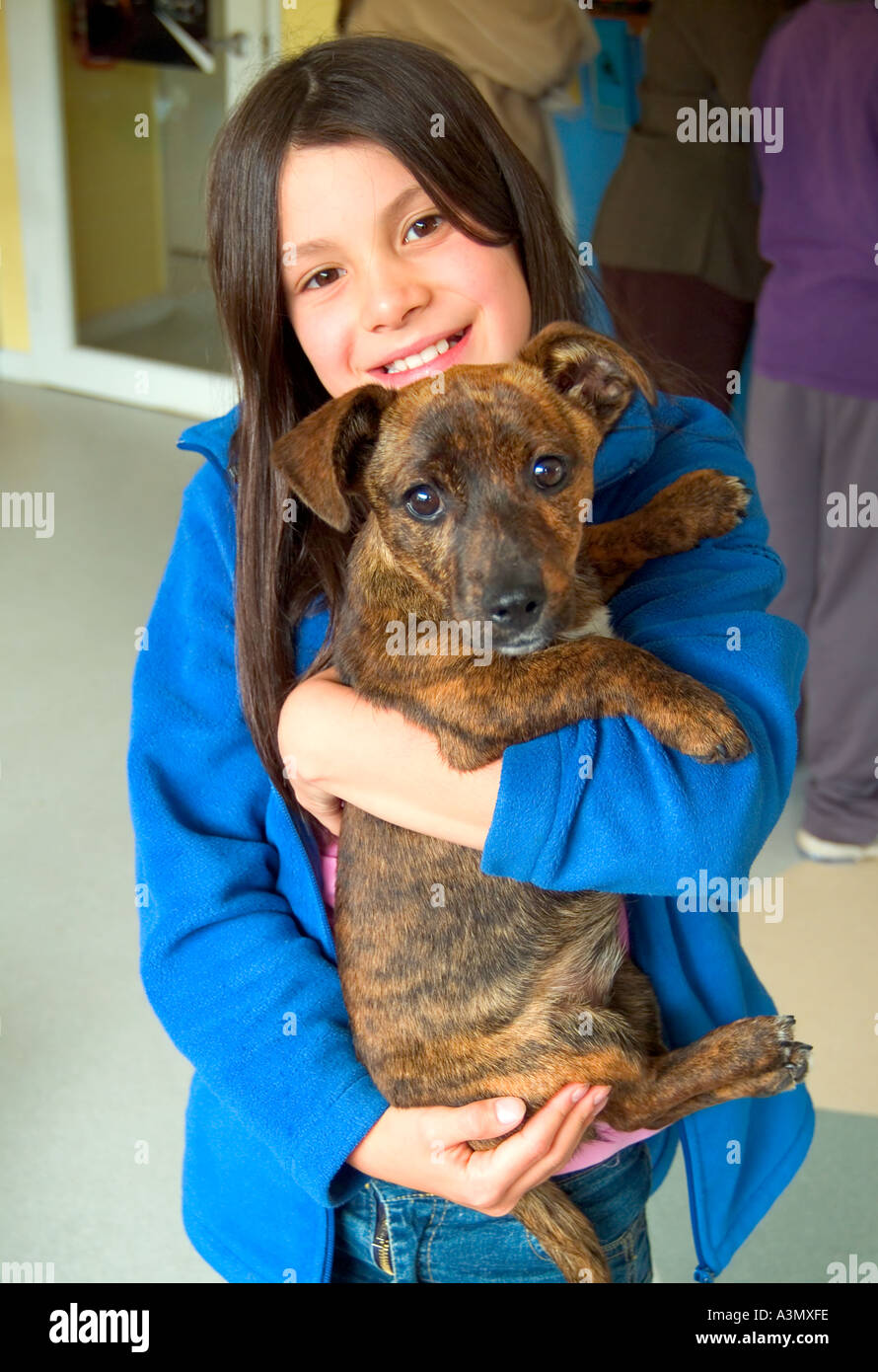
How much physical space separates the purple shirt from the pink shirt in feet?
8.63

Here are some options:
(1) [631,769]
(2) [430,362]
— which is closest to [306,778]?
(1) [631,769]

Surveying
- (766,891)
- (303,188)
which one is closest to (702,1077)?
(303,188)

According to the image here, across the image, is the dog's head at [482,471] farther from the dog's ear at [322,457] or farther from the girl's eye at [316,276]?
the girl's eye at [316,276]

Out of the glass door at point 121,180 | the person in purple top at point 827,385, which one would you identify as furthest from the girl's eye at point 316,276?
the glass door at point 121,180

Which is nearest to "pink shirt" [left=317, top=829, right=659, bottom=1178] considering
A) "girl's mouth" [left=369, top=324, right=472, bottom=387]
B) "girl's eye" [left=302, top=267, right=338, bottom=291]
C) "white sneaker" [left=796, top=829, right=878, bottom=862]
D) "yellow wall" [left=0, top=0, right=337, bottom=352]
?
"girl's mouth" [left=369, top=324, right=472, bottom=387]

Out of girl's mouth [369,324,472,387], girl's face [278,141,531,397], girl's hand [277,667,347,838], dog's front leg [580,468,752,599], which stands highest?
girl's face [278,141,531,397]

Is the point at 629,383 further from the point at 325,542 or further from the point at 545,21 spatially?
the point at 545,21

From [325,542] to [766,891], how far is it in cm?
265

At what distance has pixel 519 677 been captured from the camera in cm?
149

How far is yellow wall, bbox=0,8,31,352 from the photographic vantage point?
798cm

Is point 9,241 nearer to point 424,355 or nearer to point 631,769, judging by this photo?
point 424,355

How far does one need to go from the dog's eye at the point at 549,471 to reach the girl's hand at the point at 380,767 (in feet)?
1.12

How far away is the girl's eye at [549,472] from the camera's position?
60.4 inches

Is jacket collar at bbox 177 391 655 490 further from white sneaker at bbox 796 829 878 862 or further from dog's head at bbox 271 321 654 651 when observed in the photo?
white sneaker at bbox 796 829 878 862
